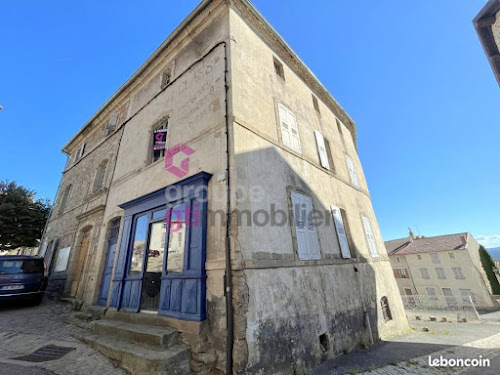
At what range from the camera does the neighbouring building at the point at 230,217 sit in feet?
12.8

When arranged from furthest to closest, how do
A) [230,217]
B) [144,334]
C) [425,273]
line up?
→ [425,273], [230,217], [144,334]

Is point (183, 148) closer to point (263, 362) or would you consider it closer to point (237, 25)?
point (237, 25)

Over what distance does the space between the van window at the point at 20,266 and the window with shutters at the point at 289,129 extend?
8732 millimetres

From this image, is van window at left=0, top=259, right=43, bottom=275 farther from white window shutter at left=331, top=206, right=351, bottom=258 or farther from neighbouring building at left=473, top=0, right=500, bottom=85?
neighbouring building at left=473, top=0, right=500, bottom=85

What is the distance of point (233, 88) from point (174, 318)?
5016mm

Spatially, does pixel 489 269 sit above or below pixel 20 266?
below

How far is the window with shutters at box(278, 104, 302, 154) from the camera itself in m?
6.51

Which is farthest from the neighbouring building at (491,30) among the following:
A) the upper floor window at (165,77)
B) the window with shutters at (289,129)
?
the upper floor window at (165,77)

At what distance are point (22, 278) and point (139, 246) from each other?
457 cm

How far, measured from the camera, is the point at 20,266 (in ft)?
22.6

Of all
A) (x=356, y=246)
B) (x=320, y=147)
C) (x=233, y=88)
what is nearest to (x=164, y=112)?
(x=233, y=88)

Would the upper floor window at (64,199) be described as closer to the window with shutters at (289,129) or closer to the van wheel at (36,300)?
the van wheel at (36,300)

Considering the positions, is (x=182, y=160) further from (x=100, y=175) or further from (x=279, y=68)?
(x=100, y=175)

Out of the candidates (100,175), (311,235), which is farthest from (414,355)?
(100,175)
